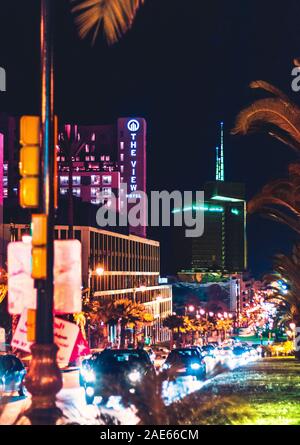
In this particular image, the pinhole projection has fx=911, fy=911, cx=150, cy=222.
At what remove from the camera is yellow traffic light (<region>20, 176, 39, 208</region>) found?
11500 millimetres

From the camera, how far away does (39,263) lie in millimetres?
11258

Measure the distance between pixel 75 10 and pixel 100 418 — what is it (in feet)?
16.9

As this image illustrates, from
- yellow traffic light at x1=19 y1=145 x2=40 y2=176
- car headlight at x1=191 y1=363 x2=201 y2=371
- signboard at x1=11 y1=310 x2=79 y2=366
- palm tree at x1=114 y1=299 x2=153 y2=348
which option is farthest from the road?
palm tree at x1=114 y1=299 x2=153 y2=348

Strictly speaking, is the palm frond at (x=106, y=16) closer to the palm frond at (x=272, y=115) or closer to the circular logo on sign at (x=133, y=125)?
the palm frond at (x=272, y=115)

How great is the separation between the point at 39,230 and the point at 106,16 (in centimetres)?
274

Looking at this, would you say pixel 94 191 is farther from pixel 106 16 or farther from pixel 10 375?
pixel 106 16

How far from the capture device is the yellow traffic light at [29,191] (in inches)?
453

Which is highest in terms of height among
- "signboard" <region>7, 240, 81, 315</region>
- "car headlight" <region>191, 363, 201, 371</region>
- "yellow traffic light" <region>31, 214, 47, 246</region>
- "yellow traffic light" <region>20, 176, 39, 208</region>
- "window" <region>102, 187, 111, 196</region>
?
"window" <region>102, 187, 111, 196</region>

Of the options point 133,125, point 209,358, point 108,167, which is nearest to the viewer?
point 209,358

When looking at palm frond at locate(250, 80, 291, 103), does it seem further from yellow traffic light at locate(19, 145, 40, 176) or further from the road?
yellow traffic light at locate(19, 145, 40, 176)

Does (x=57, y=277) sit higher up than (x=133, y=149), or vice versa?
(x=133, y=149)

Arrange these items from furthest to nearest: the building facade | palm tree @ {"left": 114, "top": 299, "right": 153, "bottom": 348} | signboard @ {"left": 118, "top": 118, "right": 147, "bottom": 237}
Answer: signboard @ {"left": 118, "top": 118, "right": 147, "bottom": 237}, the building facade, palm tree @ {"left": 114, "top": 299, "right": 153, "bottom": 348}

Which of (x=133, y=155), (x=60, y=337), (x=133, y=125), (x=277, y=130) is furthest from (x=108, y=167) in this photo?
(x=60, y=337)
